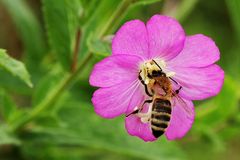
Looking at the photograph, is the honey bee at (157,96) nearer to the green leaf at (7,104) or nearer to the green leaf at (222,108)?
the green leaf at (7,104)

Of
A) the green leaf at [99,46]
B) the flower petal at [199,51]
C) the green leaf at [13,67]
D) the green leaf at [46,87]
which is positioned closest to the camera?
the green leaf at [13,67]

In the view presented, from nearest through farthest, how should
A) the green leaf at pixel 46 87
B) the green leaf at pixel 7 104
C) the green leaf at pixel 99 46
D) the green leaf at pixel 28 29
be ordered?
the green leaf at pixel 99 46
the green leaf at pixel 7 104
the green leaf at pixel 46 87
the green leaf at pixel 28 29

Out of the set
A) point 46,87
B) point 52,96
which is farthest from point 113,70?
point 46,87

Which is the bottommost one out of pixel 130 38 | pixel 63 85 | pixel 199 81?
pixel 199 81

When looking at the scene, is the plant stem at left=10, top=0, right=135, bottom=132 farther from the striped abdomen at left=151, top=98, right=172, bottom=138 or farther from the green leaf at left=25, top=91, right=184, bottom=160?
the striped abdomen at left=151, top=98, right=172, bottom=138

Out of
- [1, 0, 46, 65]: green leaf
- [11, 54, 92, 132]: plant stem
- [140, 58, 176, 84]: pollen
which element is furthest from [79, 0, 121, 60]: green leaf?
[1, 0, 46, 65]: green leaf

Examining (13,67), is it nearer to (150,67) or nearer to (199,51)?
(150,67)

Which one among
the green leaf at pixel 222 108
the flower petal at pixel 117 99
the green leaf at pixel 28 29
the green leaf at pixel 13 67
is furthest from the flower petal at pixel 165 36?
the green leaf at pixel 28 29
